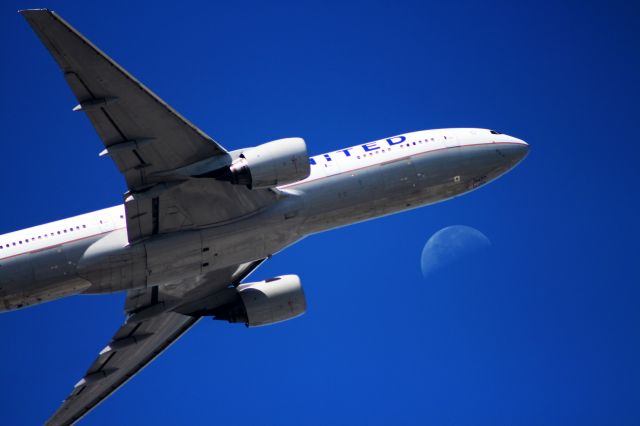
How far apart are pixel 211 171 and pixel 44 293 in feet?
27.2

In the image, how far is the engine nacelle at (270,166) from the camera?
1375 inches

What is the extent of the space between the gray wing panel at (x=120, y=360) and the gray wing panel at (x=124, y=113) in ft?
35.0

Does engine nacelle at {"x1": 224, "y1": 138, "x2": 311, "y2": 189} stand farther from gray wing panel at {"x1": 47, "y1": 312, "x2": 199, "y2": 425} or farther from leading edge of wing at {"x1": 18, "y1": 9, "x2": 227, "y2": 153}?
gray wing panel at {"x1": 47, "y1": 312, "x2": 199, "y2": 425}

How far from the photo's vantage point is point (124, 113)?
33.1 m

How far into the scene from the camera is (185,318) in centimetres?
4397

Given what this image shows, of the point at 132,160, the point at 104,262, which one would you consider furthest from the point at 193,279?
the point at 132,160

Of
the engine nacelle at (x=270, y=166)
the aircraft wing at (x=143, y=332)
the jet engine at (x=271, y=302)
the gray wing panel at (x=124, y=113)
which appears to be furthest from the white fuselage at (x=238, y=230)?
the jet engine at (x=271, y=302)

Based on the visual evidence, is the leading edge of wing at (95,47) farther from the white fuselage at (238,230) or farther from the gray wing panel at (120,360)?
the gray wing panel at (120,360)

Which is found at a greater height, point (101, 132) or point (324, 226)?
point (101, 132)

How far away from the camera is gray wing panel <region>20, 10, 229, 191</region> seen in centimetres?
3042

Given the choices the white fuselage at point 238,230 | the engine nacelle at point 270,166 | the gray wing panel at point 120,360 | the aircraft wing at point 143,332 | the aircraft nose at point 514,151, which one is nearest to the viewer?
the engine nacelle at point 270,166

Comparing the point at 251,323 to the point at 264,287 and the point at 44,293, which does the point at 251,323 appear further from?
the point at 44,293

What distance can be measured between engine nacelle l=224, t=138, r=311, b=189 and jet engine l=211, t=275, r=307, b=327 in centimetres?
832

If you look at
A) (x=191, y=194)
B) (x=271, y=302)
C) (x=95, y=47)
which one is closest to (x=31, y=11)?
(x=95, y=47)
